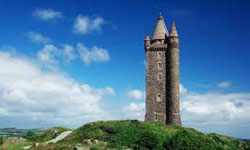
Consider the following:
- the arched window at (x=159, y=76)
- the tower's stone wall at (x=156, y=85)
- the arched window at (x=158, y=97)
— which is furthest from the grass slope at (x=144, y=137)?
the arched window at (x=159, y=76)

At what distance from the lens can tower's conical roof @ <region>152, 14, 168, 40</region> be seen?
7054cm

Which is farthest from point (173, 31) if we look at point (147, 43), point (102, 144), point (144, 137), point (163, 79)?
point (102, 144)

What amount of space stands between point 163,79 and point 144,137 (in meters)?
19.9

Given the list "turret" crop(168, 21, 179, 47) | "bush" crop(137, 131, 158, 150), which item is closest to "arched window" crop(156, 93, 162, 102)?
"turret" crop(168, 21, 179, 47)

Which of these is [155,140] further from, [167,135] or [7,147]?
[7,147]

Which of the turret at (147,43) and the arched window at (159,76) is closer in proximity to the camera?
the arched window at (159,76)

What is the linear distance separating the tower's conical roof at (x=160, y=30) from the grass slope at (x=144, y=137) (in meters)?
20.0

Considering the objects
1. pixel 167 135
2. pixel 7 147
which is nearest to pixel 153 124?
pixel 167 135

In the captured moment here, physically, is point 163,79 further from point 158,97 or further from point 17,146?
point 17,146

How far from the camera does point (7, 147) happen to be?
51.7m

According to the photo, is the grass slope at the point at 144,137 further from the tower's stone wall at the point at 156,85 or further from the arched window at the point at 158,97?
the arched window at the point at 158,97

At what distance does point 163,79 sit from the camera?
67812 millimetres

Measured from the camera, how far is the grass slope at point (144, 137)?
4906 centimetres

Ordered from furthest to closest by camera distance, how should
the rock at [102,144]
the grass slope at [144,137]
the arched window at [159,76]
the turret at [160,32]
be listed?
1. the turret at [160,32]
2. the arched window at [159,76]
3. the grass slope at [144,137]
4. the rock at [102,144]
